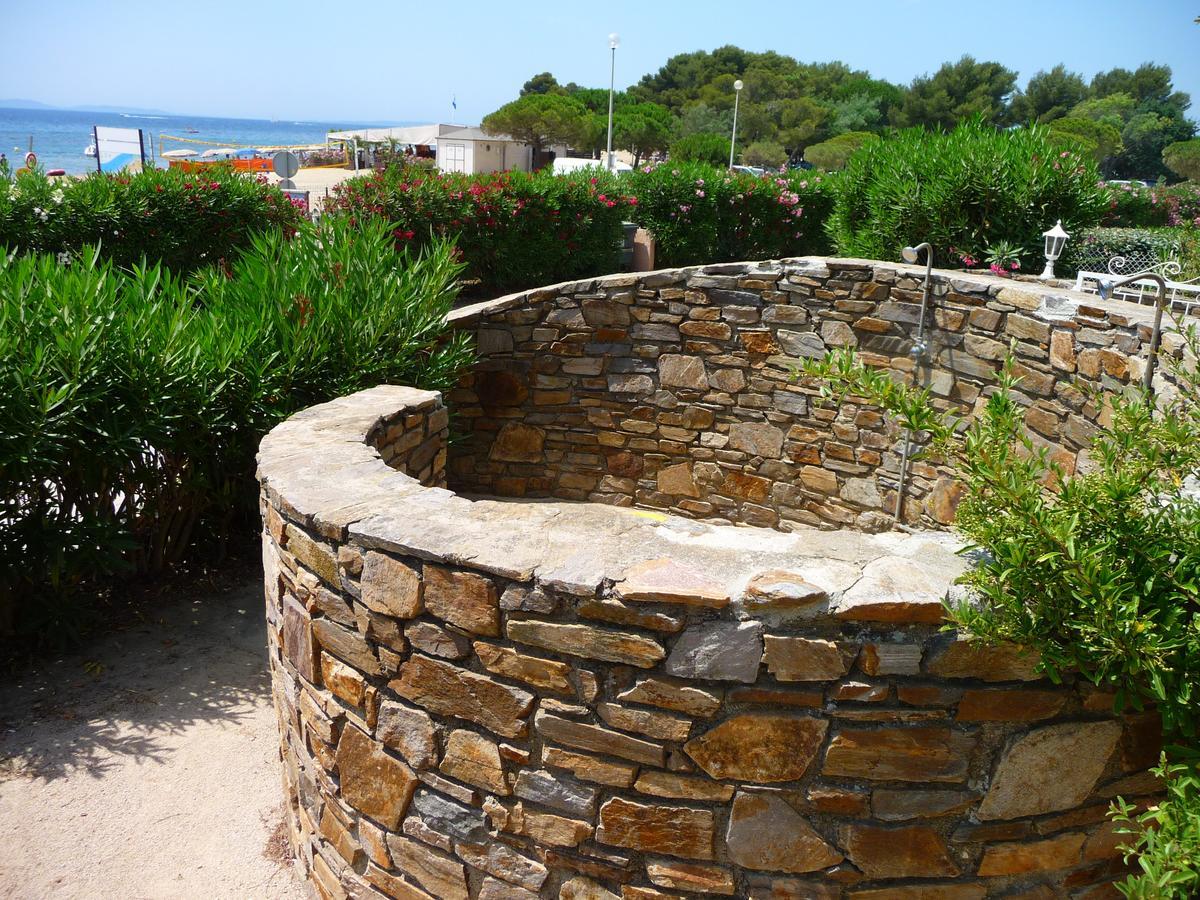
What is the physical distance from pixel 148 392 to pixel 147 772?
5.16 ft

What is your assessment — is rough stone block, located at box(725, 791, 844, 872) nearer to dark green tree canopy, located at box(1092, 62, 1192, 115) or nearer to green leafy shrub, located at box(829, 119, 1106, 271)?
green leafy shrub, located at box(829, 119, 1106, 271)

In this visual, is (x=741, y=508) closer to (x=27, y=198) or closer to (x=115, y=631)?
(x=115, y=631)

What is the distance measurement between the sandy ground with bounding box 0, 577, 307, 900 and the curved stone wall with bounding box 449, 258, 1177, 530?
2873mm

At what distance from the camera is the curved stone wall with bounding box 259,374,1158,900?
6.29 ft

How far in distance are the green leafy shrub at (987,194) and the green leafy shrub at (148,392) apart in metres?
4.13

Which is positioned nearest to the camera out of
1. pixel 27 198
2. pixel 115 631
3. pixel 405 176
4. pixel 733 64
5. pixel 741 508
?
pixel 115 631

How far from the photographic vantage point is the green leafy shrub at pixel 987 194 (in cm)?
668

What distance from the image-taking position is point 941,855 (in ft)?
6.59

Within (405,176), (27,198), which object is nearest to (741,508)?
(405,176)

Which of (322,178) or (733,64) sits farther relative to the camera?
(733,64)

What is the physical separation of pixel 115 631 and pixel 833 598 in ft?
12.3

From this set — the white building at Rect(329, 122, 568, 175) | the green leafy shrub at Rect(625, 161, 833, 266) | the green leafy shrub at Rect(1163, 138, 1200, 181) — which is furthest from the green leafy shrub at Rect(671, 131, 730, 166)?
the green leafy shrub at Rect(625, 161, 833, 266)

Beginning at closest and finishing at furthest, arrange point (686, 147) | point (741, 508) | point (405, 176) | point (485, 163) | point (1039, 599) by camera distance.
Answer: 1. point (1039, 599)
2. point (741, 508)
3. point (405, 176)
4. point (485, 163)
5. point (686, 147)

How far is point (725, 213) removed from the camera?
41.4 ft
